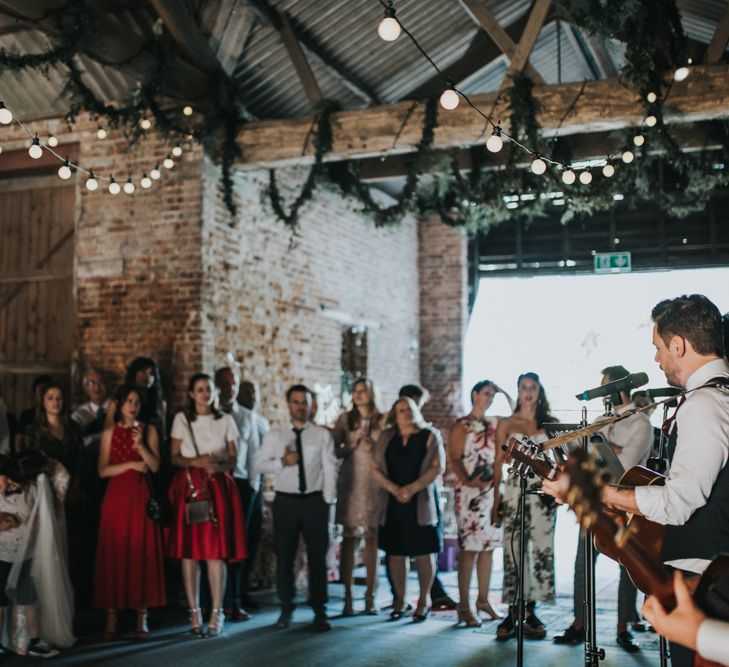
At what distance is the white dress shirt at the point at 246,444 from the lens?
22.5 ft

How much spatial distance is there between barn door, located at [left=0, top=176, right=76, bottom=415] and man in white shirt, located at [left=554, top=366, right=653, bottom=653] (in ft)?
15.8

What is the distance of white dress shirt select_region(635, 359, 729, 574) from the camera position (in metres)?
2.49

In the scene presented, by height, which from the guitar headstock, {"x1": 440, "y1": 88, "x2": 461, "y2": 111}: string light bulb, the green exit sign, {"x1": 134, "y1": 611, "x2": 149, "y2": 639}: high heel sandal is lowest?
{"x1": 134, "y1": 611, "x2": 149, "y2": 639}: high heel sandal

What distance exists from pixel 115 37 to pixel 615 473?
475cm

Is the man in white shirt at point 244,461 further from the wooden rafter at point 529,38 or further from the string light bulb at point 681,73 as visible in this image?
the string light bulb at point 681,73

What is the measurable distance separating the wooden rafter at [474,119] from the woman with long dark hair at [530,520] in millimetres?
2299

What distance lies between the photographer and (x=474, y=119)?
728 cm

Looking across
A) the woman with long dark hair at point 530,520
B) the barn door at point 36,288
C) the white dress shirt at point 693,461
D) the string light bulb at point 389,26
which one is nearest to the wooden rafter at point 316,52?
the barn door at point 36,288

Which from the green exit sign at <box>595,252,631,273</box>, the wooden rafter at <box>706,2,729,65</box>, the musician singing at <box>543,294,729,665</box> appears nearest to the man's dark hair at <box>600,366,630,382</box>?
the wooden rafter at <box>706,2,729,65</box>

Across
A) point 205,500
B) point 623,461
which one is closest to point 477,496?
point 623,461

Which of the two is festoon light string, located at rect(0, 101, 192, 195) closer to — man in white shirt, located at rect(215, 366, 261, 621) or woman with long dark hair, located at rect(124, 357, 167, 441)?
woman with long dark hair, located at rect(124, 357, 167, 441)

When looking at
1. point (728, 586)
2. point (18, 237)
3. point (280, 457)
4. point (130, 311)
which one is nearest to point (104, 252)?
point (130, 311)

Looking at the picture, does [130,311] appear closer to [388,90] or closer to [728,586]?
[388,90]

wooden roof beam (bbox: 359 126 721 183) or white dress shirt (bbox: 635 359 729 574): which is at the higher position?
wooden roof beam (bbox: 359 126 721 183)
